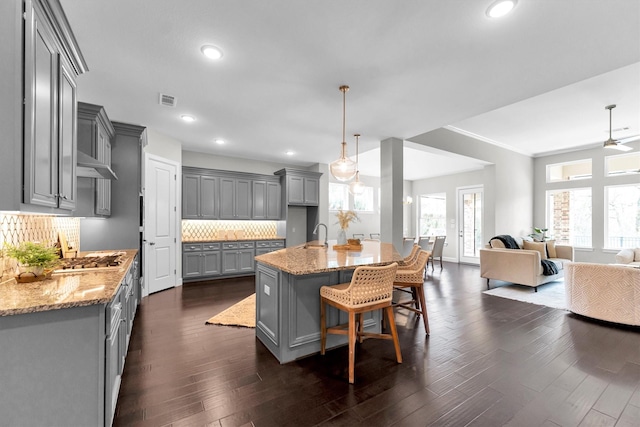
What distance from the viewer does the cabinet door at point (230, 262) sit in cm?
603

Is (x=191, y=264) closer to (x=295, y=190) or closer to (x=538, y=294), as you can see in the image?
(x=295, y=190)

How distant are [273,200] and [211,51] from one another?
178 inches

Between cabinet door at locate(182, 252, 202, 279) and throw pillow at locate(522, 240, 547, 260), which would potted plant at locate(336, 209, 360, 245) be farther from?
throw pillow at locate(522, 240, 547, 260)

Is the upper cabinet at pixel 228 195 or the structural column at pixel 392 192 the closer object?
the structural column at pixel 392 192

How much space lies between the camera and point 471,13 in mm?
2029

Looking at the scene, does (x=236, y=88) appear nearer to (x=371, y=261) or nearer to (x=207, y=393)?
(x=371, y=261)

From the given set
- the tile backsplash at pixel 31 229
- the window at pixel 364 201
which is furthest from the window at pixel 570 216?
the tile backsplash at pixel 31 229

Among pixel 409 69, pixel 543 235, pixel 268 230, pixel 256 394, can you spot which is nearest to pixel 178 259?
pixel 268 230

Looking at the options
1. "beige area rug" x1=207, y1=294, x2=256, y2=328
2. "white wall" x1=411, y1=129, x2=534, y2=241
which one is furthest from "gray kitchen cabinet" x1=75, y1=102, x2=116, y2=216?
"white wall" x1=411, y1=129, x2=534, y2=241

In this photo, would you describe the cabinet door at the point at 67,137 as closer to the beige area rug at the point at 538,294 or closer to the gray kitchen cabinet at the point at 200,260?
the gray kitchen cabinet at the point at 200,260

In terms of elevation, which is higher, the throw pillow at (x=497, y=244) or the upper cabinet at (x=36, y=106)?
the upper cabinet at (x=36, y=106)

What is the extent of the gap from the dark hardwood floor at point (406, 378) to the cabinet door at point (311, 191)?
4.05 metres

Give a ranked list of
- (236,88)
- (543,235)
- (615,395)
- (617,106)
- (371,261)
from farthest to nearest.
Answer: (543,235), (617,106), (236,88), (371,261), (615,395)

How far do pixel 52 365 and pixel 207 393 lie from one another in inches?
39.9
